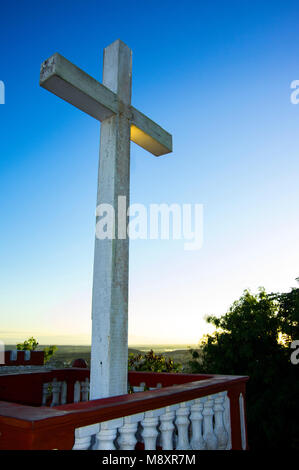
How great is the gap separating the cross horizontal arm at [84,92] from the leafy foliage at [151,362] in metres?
11.0

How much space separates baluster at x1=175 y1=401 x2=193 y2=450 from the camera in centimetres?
261

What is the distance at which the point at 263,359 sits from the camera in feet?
47.3

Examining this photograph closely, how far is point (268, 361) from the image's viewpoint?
14125 mm

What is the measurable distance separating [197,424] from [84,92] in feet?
10.4

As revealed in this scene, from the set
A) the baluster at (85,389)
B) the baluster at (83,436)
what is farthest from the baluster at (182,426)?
the baluster at (85,389)

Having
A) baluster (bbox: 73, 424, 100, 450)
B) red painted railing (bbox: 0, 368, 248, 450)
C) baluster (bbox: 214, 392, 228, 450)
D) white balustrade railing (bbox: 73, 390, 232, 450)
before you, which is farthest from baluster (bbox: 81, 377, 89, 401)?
baluster (bbox: 73, 424, 100, 450)

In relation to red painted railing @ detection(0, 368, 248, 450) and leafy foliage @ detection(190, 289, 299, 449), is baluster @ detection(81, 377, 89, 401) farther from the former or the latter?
leafy foliage @ detection(190, 289, 299, 449)

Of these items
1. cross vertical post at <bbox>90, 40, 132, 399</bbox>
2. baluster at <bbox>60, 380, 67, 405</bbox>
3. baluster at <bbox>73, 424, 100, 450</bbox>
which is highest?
cross vertical post at <bbox>90, 40, 132, 399</bbox>

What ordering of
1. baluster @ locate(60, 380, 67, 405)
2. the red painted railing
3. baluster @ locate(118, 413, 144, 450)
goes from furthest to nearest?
baluster @ locate(60, 380, 67, 405) → baluster @ locate(118, 413, 144, 450) → the red painted railing

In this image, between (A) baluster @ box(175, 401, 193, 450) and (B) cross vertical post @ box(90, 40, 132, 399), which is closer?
(A) baluster @ box(175, 401, 193, 450)

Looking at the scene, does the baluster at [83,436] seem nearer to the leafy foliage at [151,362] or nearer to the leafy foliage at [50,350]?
the leafy foliage at [151,362]

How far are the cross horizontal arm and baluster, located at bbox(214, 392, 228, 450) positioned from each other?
3028mm
